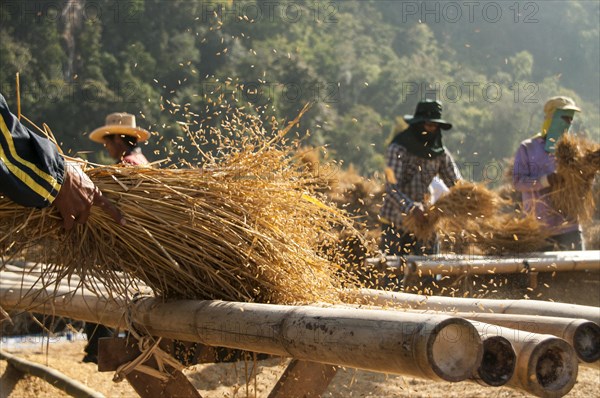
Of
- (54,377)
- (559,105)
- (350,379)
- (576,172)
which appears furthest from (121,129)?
(559,105)

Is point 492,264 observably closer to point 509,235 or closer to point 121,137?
point 509,235

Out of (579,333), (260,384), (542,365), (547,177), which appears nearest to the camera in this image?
(542,365)

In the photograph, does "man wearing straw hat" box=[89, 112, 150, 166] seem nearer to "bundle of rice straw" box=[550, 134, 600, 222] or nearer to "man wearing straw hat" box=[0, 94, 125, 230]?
"man wearing straw hat" box=[0, 94, 125, 230]

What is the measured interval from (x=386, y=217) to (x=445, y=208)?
0.57m

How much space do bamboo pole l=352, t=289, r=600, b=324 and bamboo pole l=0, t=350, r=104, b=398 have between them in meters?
2.03

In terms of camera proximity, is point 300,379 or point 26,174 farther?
point 300,379

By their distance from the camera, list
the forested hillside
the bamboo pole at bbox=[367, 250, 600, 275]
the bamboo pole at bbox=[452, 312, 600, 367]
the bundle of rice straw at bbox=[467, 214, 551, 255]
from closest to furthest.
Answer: the bamboo pole at bbox=[452, 312, 600, 367] < the bamboo pole at bbox=[367, 250, 600, 275] < the bundle of rice straw at bbox=[467, 214, 551, 255] < the forested hillside

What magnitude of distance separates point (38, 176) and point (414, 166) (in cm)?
390

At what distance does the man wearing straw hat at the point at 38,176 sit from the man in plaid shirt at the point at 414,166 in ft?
11.6

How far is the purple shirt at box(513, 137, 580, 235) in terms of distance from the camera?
6111mm

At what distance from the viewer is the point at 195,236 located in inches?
109

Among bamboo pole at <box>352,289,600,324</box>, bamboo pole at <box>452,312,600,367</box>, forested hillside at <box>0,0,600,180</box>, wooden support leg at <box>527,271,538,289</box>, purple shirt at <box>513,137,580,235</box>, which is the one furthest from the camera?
forested hillside at <box>0,0,600,180</box>

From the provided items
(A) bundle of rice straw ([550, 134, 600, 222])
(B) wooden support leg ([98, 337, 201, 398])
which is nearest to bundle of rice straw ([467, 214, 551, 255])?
(A) bundle of rice straw ([550, 134, 600, 222])

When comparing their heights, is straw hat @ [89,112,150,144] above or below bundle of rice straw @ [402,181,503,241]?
below
